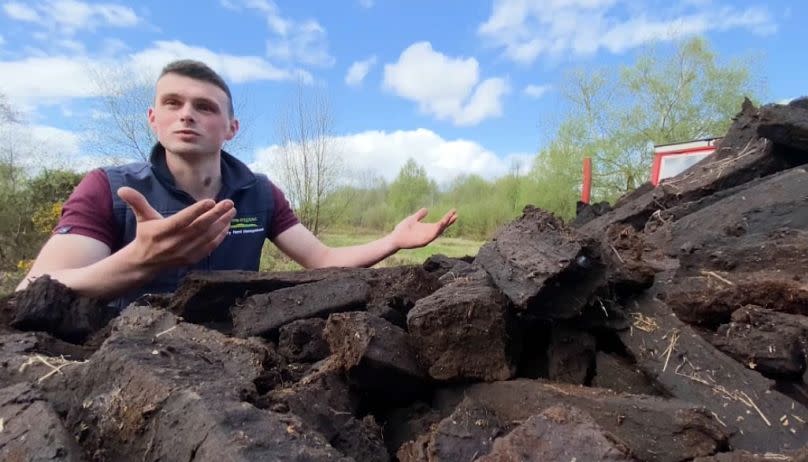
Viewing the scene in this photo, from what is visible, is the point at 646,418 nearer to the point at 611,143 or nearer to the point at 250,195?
the point at 250,195

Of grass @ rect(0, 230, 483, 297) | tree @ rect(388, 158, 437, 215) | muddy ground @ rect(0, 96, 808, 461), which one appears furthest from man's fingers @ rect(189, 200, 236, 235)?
tree @ rect(388, 158, 437, 215)

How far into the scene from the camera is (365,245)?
4.51 m

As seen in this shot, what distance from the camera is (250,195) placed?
4344 mm

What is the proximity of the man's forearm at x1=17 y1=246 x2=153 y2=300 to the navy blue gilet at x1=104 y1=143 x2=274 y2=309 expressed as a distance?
0.80 ft

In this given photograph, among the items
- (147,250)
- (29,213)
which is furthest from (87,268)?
(29,213)

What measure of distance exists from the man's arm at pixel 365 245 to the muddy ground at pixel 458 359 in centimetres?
78

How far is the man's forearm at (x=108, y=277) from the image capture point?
2883 mm

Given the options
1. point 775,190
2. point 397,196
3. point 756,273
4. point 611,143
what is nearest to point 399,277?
point 756,273

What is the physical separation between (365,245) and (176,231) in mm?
2054

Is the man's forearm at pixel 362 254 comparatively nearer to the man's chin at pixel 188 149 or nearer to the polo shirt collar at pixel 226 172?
the polo shirt collar at pixel 226 172

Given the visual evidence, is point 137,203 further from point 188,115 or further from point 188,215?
point 188,115

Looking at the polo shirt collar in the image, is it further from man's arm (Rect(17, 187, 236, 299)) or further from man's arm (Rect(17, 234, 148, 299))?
man's arm (Rect(17, 187, 236, 299))

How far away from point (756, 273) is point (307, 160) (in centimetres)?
1377

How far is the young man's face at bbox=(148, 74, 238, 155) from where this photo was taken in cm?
353
